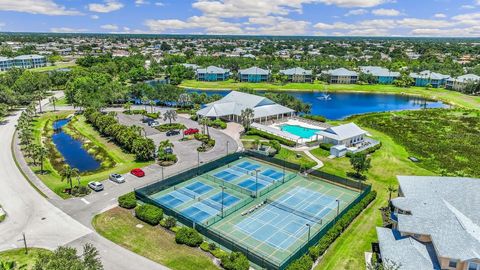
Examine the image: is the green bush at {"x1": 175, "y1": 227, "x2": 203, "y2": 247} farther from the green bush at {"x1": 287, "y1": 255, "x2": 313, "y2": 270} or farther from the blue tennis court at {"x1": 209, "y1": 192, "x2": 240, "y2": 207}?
the green bush at {"x1": 287, "y1": 255, "x2": 313, "y2": 270}

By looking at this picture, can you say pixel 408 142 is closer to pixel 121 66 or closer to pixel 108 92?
pixel 108 92

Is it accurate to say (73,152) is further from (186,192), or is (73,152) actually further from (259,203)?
(259,203)

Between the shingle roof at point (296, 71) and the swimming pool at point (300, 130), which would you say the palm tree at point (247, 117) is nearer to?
the swimming pool at point (300, 130)

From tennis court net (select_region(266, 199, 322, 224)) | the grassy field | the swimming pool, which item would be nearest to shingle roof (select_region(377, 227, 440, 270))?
tennis court net (select_region(266, 199, 322, 224))

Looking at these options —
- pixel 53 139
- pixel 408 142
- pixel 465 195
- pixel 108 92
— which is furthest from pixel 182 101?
pixel 465 195

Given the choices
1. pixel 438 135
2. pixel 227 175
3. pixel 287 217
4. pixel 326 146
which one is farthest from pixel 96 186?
pixel 438 135
